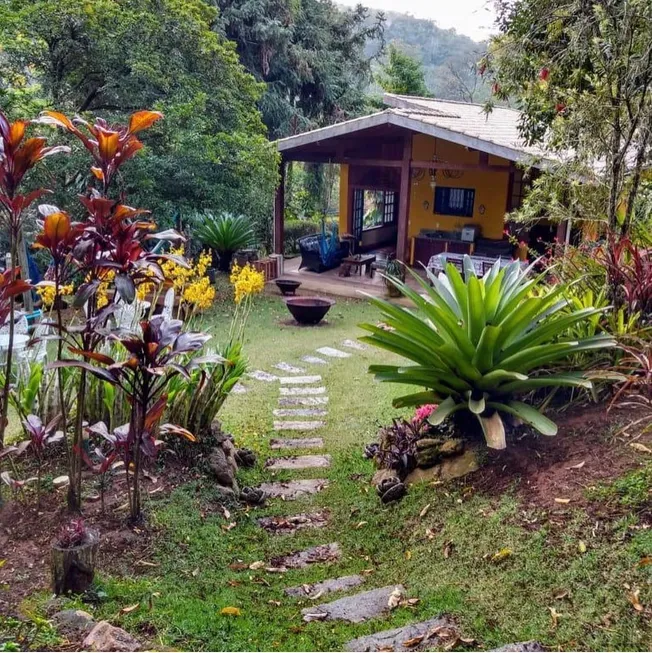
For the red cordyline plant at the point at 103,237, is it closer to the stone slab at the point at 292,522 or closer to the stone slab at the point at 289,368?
the stone slab at the point at 292,522

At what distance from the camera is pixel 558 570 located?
8.38ft

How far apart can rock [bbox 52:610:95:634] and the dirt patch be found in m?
2.03

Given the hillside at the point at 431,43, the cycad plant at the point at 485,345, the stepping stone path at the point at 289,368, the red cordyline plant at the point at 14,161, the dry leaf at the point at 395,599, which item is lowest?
the stepping stone path at the point at 289,368

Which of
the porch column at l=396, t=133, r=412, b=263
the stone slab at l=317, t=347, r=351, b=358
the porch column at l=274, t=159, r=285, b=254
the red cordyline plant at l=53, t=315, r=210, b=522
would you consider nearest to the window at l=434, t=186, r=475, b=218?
the porch column at l=396, t=133, r=412, b=263

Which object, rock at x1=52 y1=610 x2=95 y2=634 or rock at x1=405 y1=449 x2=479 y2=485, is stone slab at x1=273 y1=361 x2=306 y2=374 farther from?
rock at x1=52 y1=610 x2=95 y2=634

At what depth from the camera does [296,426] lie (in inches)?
232

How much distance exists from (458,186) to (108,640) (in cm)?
1374

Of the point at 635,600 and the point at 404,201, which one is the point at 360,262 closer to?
the point at 404,201

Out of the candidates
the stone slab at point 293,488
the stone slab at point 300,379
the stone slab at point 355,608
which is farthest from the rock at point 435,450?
the stone slab at point 300,379

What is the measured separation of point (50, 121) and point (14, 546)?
1.98 m

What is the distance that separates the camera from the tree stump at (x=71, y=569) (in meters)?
2.55

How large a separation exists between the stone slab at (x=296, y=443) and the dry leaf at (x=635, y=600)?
10.8 ft

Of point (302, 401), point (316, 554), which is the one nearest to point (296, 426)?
point (302, 401)

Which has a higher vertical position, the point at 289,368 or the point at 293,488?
the point at 289,368
